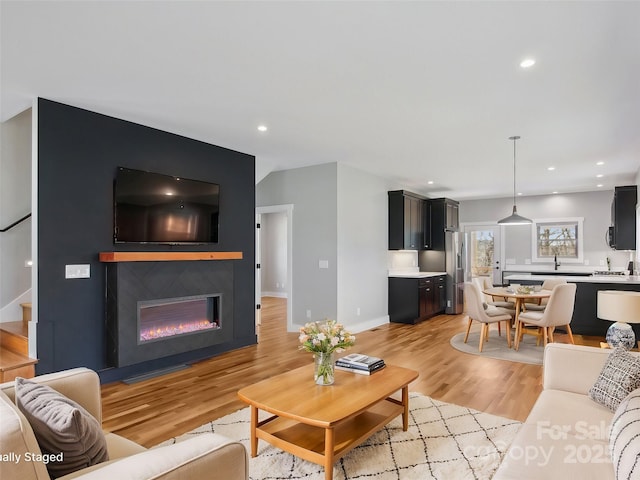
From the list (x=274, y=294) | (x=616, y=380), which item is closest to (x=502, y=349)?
(x=616, y=380)

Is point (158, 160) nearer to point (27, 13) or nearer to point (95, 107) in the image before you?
point (95, 107)

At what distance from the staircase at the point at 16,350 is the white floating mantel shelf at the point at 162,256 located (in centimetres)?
99

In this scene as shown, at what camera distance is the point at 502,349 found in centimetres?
527

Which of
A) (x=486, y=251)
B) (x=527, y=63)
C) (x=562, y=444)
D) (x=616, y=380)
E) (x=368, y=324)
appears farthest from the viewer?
(x=486, y=251)

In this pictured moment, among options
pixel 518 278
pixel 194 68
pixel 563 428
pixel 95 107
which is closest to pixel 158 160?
pixel 95 107

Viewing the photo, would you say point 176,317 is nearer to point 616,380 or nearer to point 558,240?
point 616,380

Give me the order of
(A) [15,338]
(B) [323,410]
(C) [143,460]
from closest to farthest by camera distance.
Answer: (C) [143,460] < (B) [323,410] < (A) [15,338]

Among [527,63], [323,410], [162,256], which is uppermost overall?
[527,63]

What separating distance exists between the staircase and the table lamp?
185 inches

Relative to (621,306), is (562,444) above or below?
below

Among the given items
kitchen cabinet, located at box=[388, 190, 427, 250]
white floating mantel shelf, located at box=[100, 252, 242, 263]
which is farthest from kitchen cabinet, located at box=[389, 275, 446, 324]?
white floating mantel shelf, located at box=[100, 252, 242, 263]

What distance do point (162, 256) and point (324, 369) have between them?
247 centimetres

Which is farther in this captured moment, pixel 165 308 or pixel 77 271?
pixel 165 308

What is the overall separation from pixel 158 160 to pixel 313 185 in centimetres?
251
